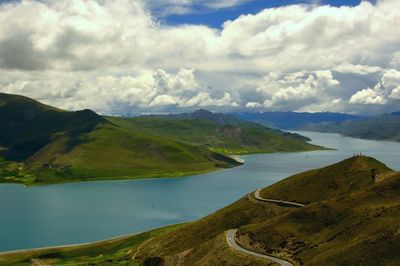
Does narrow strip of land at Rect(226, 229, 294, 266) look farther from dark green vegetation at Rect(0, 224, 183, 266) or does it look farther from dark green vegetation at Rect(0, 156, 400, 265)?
dark green vegetation at Rect(0, 224, 183, 266)

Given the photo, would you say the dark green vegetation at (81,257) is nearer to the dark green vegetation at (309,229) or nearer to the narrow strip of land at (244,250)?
the dark green vegetation at (309,229)

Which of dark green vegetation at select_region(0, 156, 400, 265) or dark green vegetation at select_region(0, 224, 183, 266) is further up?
dark green vegetation at select_region(0, 156, 400, 265)

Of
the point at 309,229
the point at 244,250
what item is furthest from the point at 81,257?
the point at 309,229

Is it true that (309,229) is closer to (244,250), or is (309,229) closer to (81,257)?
(244,250)

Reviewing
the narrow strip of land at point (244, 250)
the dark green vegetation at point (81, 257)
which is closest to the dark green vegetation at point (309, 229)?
the dark green vegetation at point (81, 257)

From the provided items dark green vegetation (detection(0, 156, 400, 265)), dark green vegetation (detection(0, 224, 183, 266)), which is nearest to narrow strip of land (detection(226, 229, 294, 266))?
dark green vegetation (detection(0, 156, 400, 265))

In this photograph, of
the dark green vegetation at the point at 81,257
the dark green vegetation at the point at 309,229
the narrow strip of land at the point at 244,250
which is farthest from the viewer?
the dark green vegetation at the point at 81,257

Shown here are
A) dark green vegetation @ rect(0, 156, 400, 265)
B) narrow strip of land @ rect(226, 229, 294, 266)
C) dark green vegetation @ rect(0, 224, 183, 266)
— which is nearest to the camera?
dark green vegetation @ rect(0, 156, 400, 265)

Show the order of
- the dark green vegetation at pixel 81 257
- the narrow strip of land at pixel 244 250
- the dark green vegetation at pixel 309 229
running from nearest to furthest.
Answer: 1. the dark green vegetation at pixel 309 229
2. the narrow strip of land at pixel 244 250
3. the dark green vegetation at pixel 81 257

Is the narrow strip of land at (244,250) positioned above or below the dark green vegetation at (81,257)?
above
